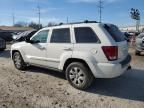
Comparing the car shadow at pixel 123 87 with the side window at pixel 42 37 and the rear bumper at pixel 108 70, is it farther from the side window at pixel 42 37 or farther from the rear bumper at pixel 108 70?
the side window at pixel 42 37

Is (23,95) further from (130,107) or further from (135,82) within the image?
(135,82)

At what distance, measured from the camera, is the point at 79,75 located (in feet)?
23.2

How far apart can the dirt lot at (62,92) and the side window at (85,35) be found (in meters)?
1.44

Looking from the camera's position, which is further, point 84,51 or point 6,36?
point 6,36

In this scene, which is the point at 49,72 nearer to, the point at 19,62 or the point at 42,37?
the point at 19,62

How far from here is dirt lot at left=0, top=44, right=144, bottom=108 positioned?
5.99m

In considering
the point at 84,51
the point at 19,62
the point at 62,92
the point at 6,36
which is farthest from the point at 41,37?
the point at 6,36

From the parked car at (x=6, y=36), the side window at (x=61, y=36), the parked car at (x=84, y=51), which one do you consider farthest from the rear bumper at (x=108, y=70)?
the parked car at (x=6, y=36)

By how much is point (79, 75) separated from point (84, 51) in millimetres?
725

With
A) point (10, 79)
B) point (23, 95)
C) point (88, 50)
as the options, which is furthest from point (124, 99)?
point (10, 79)

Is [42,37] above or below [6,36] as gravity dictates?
below

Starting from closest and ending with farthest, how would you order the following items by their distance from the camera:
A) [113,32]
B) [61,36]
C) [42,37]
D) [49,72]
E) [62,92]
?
[62,92], [113,32], [61,36], [42,37], [49,72]

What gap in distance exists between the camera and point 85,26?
7062 mm

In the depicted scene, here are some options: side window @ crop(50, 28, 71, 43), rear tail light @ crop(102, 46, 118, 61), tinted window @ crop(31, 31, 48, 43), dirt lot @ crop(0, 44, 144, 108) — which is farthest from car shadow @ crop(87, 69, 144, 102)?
tinted window @ crop(31, 31, 48, 43)
